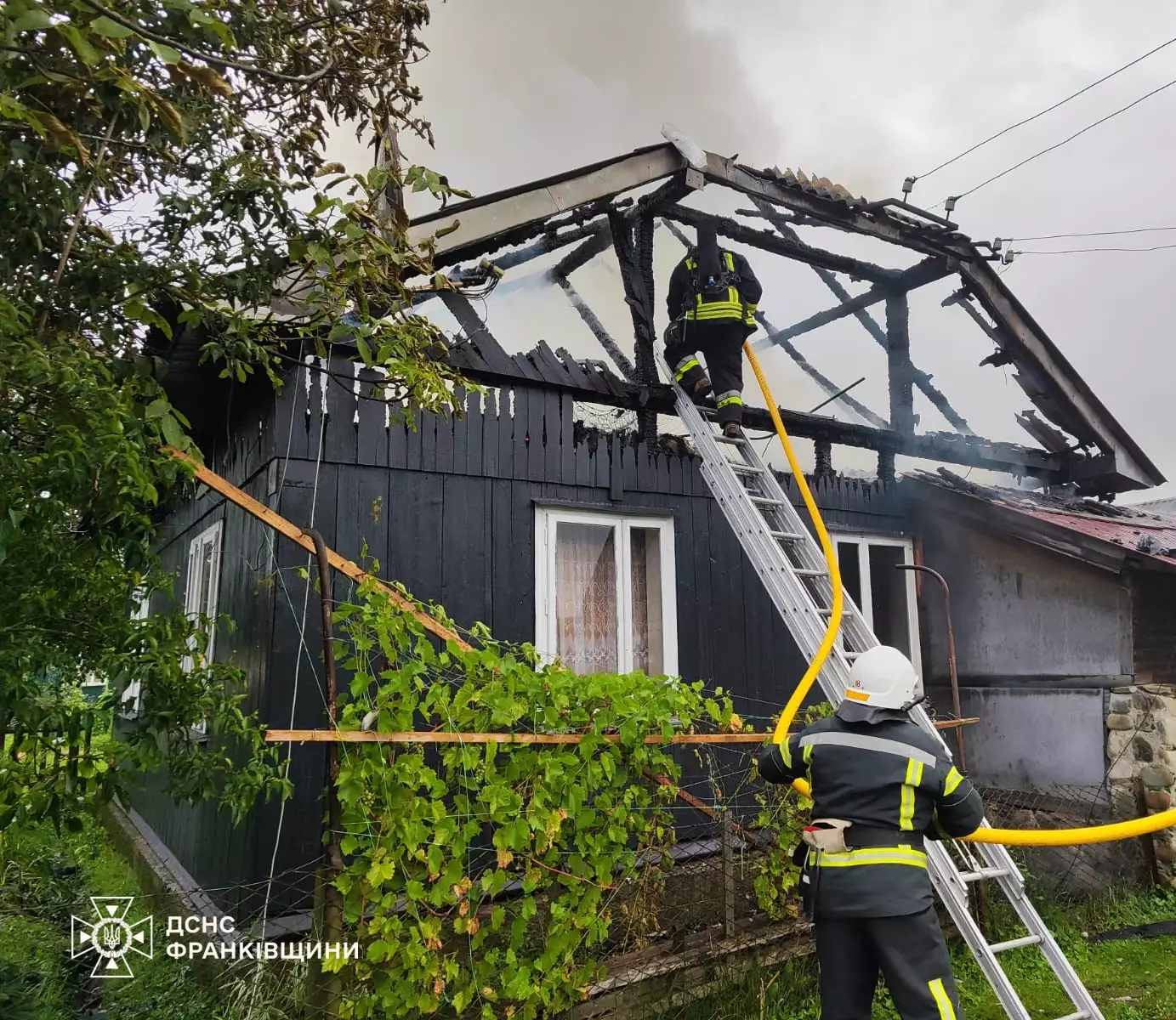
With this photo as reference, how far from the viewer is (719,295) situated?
614 cm

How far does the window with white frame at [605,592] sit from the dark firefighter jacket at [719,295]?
1.56 m

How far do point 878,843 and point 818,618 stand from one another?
1874mm

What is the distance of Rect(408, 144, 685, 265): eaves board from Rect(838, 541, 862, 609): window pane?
11.4 feet

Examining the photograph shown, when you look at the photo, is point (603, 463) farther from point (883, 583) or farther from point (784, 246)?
point (883, 583)

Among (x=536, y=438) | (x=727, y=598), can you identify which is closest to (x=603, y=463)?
(x=536, y=438)

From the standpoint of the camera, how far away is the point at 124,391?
266cm

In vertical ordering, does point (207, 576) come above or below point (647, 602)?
above

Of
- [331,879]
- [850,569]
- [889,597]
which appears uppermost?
[850,569]

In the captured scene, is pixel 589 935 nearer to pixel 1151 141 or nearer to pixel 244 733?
pixel 244 733

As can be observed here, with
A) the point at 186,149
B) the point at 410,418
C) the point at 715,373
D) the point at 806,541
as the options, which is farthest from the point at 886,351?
the point at 186,149

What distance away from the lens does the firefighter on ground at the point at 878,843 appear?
302 centimetres

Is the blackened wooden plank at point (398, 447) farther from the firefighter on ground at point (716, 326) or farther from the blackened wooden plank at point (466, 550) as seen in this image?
the firefighter on ground at point (716, 326)

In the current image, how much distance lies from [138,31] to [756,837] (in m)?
4.12

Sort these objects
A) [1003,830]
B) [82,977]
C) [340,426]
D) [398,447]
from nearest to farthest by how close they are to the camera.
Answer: [1003,830] < [82,977] < [340,426] < [398,447]
